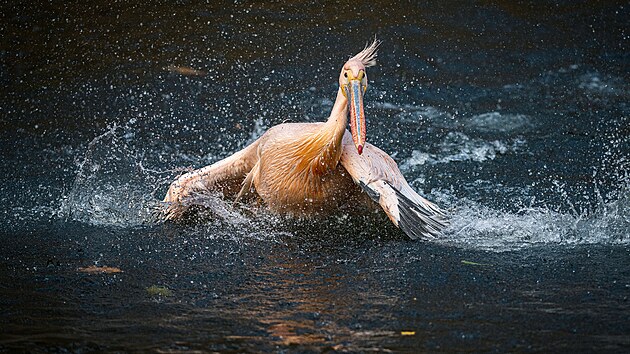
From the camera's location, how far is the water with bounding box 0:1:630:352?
3.81 meters

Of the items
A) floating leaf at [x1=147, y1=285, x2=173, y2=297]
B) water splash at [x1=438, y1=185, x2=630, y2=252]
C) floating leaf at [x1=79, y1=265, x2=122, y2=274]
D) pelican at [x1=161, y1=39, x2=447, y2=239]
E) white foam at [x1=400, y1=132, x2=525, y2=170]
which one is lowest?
floating leaf at [x1=147, y1=285, x2=173, y2=297]

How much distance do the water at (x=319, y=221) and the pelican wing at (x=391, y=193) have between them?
0.49 ft

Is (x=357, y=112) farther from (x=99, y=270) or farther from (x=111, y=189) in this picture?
(x=111, y=189)

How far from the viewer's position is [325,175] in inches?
217

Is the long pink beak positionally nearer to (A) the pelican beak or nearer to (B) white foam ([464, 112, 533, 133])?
(A) the pelican beak

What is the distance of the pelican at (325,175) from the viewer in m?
5.23

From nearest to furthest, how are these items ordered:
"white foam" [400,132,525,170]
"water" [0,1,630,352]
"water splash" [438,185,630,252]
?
"water" [0,1,630,352]
"water splash" [438,185,630,252]
"white foam" [400,132,525,170]

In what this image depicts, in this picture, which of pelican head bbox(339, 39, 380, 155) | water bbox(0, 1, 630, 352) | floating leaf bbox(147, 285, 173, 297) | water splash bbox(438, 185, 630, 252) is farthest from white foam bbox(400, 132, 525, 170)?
floating leaf bbox(147, 285, 173, 297)

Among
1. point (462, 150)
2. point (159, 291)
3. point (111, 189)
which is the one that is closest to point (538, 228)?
point (462, 150)

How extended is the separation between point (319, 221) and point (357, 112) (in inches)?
35.3

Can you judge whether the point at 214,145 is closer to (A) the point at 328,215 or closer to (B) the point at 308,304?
(A) the point at 328,215

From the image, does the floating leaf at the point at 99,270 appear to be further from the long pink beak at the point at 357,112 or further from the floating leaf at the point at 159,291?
the long pink beak at the point at 357,112

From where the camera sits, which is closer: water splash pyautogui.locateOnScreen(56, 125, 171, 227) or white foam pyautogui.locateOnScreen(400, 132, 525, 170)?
water splash pyautogui.locateOnScreen(56, 125, 171, 227)

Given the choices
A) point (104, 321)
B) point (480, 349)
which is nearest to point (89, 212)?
point (104, 321)
